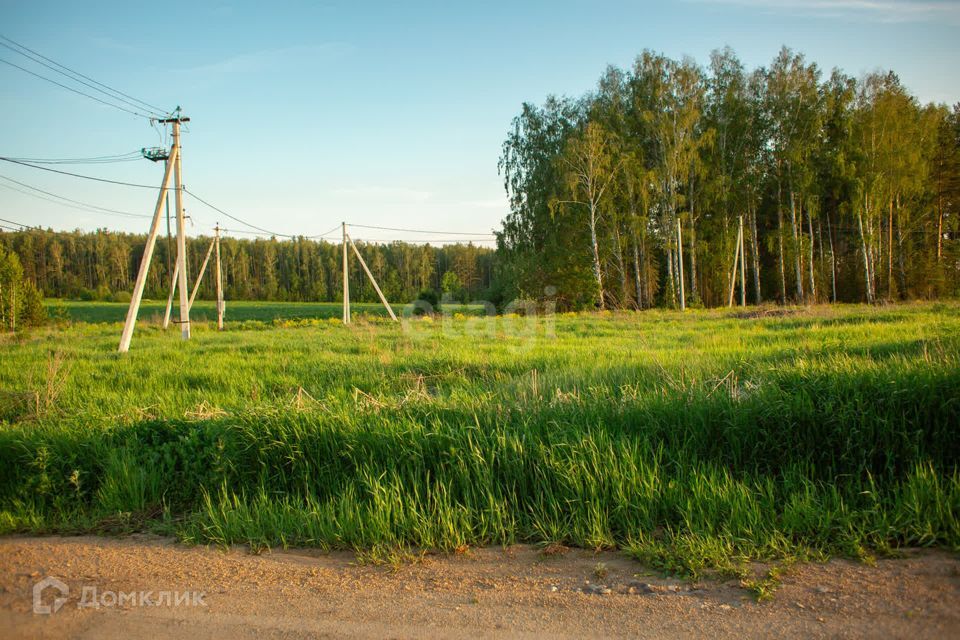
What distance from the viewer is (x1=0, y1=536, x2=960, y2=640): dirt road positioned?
2.90 metres

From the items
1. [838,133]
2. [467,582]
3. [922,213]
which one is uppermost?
[838,133]

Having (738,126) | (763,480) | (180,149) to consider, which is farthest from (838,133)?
(763,480)

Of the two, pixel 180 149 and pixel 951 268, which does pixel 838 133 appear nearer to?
pixel 951 268

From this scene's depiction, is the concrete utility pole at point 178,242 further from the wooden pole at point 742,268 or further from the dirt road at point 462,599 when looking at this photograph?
the wooden pole at point 742,268

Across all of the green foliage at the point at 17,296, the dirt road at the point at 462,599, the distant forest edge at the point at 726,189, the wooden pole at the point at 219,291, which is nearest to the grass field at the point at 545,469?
the dirt road at the point at 462,599

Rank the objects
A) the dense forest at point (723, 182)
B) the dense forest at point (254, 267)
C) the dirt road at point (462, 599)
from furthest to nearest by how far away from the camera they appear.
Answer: the dense forest at point (254, 267), the dense forest at point (723, 182), the dirt road at point (462, 599)

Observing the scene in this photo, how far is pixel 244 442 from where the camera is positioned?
5.59 m

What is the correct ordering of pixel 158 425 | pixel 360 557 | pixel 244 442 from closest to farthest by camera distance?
pixel 360 557
pixel 244 442
pixel 158 425

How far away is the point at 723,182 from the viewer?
37969mm

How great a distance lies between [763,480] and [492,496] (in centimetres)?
223

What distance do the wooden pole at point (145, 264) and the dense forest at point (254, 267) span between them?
230 feet

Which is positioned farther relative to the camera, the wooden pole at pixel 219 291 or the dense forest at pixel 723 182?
the dense forest at pixel 723 182

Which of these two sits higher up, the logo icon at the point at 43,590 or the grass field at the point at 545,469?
the grass field at the point at 545,469

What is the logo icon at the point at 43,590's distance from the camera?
11.0 feet
